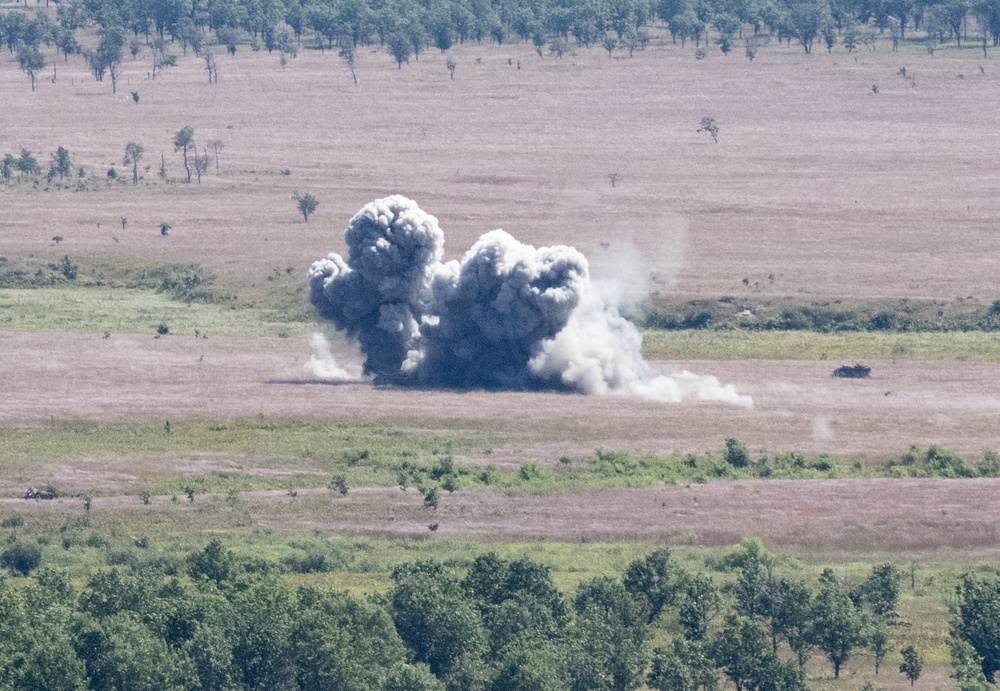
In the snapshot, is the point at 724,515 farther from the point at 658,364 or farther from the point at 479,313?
the point at 658,364

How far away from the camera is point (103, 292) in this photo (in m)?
156

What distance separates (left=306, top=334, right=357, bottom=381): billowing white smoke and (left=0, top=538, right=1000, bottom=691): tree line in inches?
1738

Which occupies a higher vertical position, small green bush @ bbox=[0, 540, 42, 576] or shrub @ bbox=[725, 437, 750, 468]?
small green bush @ bbox=[0, 540, 42, 576]

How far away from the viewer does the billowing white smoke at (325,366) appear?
127m

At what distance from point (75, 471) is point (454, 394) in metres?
26.6

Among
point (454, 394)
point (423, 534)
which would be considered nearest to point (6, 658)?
point (423, 534)

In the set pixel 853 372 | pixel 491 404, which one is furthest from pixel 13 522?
pixel 853 372

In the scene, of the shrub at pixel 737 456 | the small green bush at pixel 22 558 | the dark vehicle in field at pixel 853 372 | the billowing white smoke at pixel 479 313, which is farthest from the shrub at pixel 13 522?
the dark vehicle in field at pixel 853 372

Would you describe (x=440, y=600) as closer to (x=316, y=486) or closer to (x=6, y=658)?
(x=6, y=658)

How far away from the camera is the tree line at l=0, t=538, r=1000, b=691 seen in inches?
2571

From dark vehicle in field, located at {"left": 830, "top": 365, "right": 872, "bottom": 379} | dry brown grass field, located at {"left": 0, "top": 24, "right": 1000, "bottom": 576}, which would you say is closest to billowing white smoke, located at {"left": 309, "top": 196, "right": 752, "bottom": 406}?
dry brown grass field, located at {"left": 0, "top": 24, "right": 1000, "bottom": 576}

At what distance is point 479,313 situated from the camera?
11950 cm

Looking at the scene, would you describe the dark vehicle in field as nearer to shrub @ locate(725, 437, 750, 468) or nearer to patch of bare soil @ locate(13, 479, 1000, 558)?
shrub @ locate(725, 437, 750, 468)

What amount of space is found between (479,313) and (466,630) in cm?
5081
